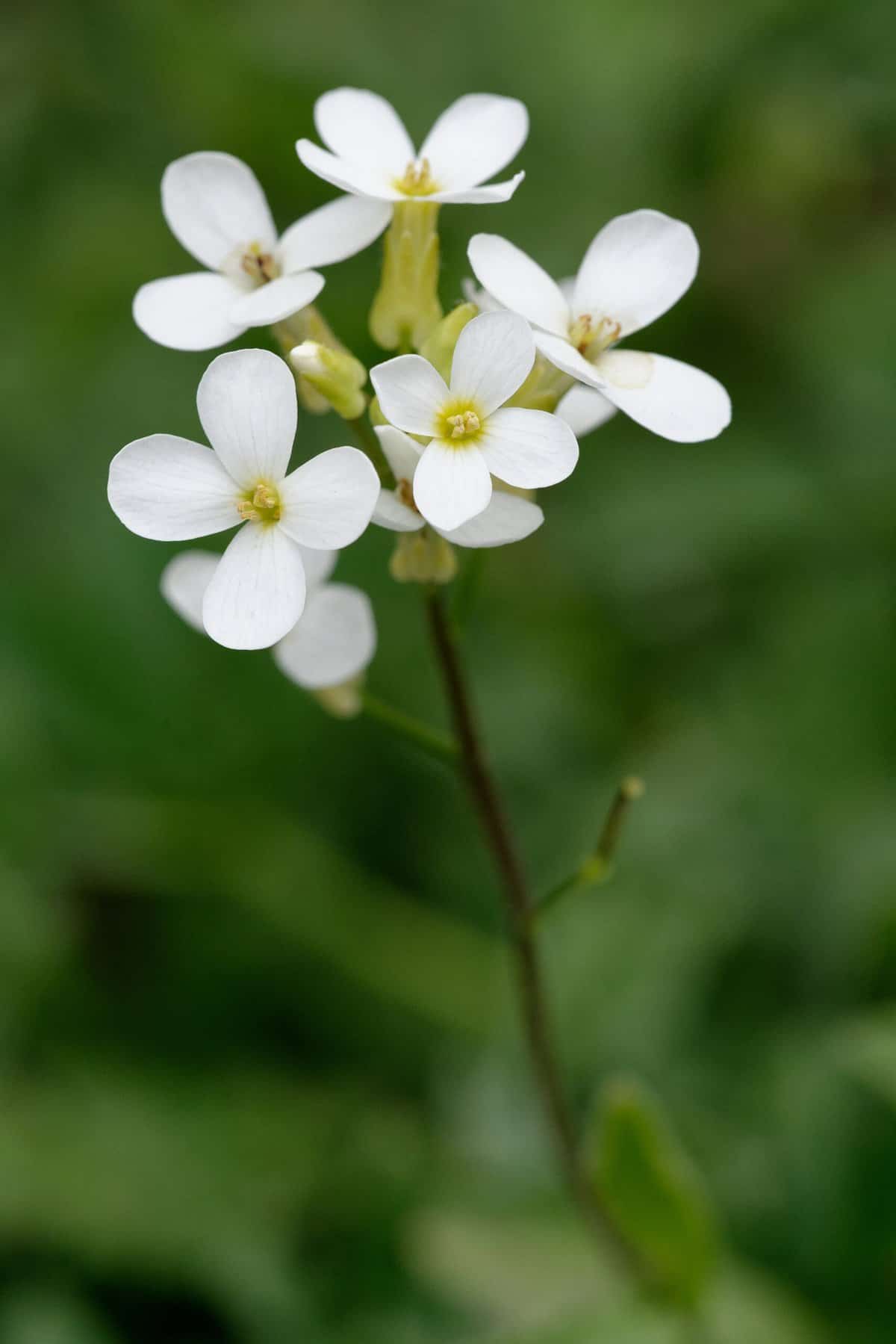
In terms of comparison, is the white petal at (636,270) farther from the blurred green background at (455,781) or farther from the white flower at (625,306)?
the blurred green background at (455,781)

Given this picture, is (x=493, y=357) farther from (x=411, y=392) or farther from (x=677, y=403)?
(x=677, y=403)

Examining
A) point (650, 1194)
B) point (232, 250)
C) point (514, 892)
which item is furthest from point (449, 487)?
point (650, 1194)

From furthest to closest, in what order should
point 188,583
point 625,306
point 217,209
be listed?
1. point 188,583
2. point 217,209
3. point 625,306

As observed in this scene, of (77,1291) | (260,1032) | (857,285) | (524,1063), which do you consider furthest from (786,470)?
(77,1291)

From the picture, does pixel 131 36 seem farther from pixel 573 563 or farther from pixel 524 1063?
pixel 524 1063

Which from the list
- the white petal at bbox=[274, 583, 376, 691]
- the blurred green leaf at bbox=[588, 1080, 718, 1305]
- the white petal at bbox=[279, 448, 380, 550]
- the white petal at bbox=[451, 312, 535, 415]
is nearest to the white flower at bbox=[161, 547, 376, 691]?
the white petal at bbox=[274, 583, 376, 691]

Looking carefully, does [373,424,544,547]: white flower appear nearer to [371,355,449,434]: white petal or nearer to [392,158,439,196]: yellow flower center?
[371,355,449,434]: white petal
